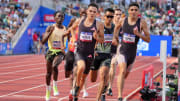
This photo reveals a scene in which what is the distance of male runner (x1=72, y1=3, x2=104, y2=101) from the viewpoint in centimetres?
850

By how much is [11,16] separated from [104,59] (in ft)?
76.0

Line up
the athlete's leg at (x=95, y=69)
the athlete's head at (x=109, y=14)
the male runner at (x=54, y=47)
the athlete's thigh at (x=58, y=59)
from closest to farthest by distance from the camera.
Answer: the athlete's leg at (x=95, y=69)
the athlete's thigh at (x=58, y=59)
the male runner at (x=54, y=47)
the athlete's head at (x=109, y=14)

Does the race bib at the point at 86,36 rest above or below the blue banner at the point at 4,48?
above

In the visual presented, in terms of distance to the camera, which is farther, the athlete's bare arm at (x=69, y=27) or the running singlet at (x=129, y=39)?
the athlete's bare arm at (x=69, y=27)

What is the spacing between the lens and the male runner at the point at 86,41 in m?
8.50

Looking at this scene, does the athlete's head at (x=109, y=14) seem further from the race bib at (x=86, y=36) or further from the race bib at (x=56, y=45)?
the race bib at (x=86, y=36)

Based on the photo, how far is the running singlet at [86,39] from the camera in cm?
852

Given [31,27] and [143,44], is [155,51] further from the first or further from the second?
[31,27]

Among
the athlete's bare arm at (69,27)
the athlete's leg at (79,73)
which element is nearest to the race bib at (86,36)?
the athlete's leg at (79,73)

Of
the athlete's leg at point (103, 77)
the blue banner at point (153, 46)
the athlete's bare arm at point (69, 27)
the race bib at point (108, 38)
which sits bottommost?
the blue banner at point (153, 46)

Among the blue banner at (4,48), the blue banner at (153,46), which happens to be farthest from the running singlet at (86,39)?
the blue banner at (153,46)

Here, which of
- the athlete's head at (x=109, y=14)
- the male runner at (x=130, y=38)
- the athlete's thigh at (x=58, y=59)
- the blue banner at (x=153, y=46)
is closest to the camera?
the male runner at (x=130, y=38)

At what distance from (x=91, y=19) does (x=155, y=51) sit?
25.7 metres

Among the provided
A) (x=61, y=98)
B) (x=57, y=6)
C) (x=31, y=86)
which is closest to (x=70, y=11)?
(x=57, y=6)
